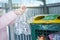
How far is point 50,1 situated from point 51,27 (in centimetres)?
48

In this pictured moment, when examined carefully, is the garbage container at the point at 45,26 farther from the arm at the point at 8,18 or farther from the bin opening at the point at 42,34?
the arm at the point at 8,18

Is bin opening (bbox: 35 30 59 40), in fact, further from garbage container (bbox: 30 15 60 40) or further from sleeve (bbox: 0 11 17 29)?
sleeve (bbox: 0 11 17 29)

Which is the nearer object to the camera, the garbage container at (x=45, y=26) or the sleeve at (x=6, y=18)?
the garbage container at (x=45, y=26)

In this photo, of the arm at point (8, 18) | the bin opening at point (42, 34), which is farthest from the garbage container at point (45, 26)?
the arm at point (8, 18)

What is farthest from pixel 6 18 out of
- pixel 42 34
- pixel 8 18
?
pixel 42 34

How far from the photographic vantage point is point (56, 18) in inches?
48.9

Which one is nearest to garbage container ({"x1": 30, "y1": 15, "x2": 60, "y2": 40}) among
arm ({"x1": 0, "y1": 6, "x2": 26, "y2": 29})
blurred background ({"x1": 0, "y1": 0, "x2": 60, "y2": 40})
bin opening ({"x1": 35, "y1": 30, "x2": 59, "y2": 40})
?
bin opening ({"x1": 35, "y1": 30, "x2": 59, "y2": 40})

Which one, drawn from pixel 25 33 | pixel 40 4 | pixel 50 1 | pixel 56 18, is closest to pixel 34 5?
pixel 40 4

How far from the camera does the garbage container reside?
3.93ft

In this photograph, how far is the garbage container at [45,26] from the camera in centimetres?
120

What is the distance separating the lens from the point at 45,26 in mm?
1255

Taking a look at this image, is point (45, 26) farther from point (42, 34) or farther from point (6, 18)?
point (6, 18)

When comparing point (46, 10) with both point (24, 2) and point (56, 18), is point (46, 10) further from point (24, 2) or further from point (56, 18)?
point (56, 18)

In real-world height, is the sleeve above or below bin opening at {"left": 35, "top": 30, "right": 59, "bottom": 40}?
above
